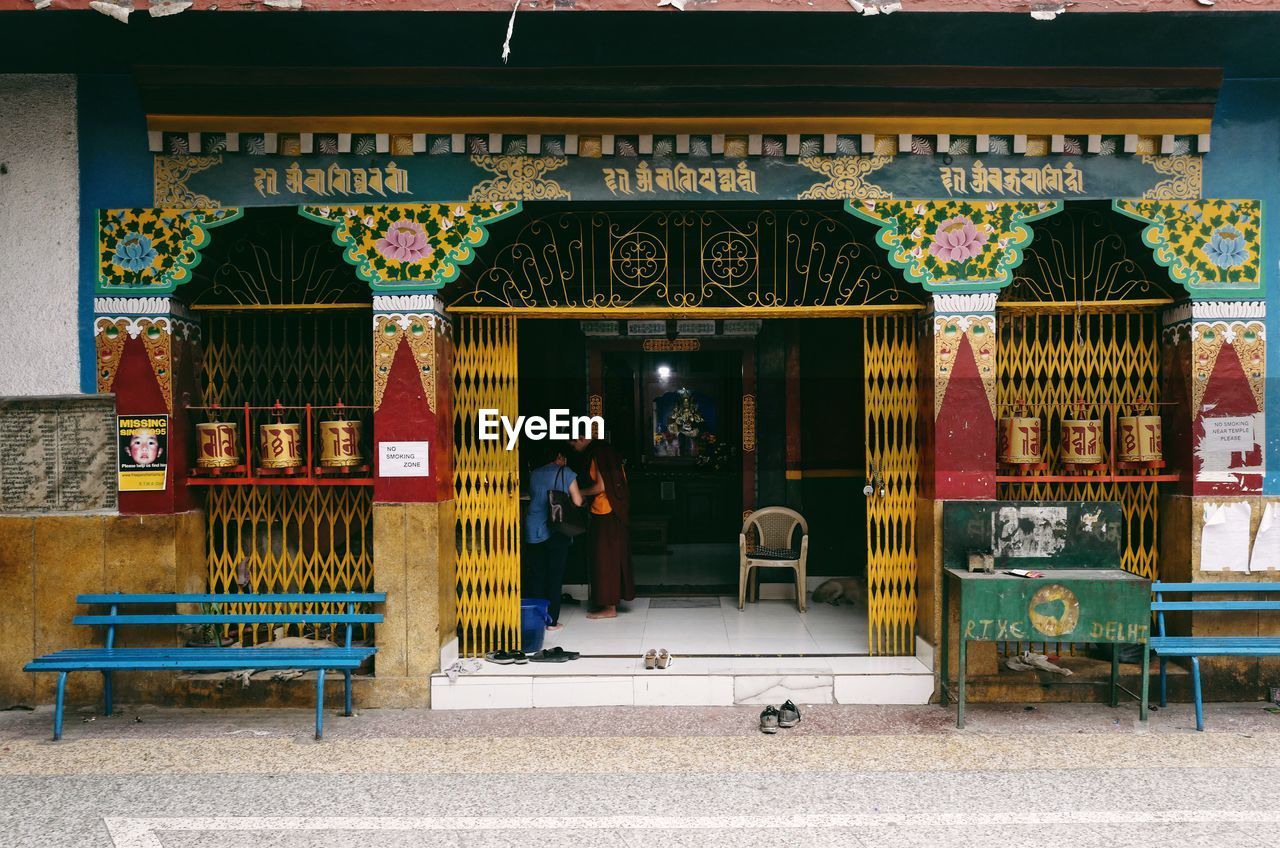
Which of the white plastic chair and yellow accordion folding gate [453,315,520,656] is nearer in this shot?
yellow accordion folding gate [453,315,520,656]

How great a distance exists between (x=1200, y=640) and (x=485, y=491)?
574 centimetres

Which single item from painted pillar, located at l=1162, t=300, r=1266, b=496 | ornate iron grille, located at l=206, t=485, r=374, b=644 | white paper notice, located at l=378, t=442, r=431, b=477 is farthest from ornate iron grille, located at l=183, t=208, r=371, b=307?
painted pillar, located at l=1162, t=300, r=1266, b=496

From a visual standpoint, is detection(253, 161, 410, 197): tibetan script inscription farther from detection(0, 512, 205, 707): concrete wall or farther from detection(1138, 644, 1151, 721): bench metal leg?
detection(1138, 644, 1151, 721): bench metal leg

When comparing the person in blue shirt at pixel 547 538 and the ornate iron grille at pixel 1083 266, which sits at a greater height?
the ornate iron grille at pixel 1083 266

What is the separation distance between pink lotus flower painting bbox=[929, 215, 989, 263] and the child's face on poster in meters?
6.43

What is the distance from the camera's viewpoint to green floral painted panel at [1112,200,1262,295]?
259 inches

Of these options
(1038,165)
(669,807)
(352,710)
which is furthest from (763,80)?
(352,710)

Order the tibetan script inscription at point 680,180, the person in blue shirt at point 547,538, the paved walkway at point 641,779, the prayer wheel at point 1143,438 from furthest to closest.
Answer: the person in blue shirt at point 547,538, the prayer wheel at point 1143,438, the tibetan script inscription at point 680,180, the paved walkway at point 641,779

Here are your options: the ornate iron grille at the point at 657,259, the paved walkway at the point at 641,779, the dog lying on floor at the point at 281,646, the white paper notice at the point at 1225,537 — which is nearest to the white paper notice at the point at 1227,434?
the white paper notice at the point at 1225,537

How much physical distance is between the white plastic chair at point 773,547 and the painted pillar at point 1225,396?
375 centimetres

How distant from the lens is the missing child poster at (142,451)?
662cm

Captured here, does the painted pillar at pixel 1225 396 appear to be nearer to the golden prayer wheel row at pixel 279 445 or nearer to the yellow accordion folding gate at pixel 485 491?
the yellow accordion folding gate at pixel 485 491

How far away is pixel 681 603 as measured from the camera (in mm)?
9398

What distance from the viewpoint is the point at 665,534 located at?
12.0 metres
